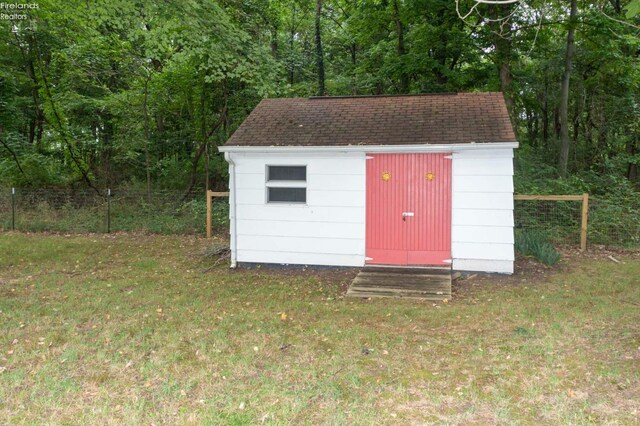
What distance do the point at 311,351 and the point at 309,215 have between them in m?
3.88

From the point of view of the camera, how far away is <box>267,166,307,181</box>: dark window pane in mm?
7855

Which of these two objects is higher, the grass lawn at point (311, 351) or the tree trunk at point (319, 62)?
the tree trunk at point (319, 62)

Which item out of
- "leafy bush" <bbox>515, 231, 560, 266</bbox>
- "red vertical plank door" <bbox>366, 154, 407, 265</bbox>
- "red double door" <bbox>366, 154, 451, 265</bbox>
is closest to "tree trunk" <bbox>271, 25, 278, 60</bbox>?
"red vertical plank door" <bbox>366, 154, 407, 265</bbox>

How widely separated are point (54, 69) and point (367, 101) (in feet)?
38.8

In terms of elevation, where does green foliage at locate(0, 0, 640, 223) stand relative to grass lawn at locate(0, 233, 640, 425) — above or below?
above

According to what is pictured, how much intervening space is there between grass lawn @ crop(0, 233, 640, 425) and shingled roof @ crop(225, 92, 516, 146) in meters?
2.42

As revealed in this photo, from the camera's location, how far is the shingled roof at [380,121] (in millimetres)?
7293

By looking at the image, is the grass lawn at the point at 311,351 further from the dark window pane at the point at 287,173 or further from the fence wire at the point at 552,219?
the fence wire at the point at 552,219

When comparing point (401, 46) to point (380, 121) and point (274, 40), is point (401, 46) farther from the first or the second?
point (380, 121)

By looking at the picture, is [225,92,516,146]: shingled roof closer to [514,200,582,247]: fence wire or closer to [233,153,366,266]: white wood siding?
[233,153,366,266]: white wood siding

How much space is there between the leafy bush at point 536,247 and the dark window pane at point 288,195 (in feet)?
13.9

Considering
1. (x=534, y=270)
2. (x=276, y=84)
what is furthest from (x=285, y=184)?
(x=276, y=84)

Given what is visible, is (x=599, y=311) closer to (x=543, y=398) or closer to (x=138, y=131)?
(x=543, y=398)

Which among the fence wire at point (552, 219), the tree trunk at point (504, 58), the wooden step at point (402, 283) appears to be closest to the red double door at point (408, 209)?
the wooden step at point (402, 283)
